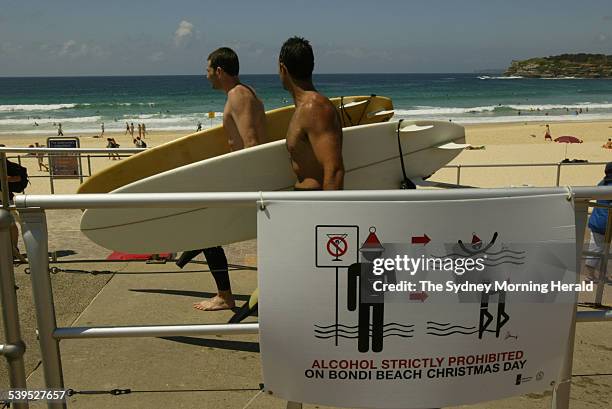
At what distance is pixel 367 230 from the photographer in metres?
1.71

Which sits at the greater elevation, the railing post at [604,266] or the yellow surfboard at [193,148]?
the yellow surfboard at [193,148]

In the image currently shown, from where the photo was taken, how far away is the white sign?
1.72 m

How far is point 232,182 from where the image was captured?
3592 millimetres

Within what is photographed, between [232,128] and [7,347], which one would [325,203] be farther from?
[232,128]

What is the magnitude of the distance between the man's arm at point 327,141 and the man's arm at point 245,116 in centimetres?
91

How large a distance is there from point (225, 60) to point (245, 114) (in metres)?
0.45

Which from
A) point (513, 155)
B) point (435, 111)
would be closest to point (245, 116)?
point (513, 155)

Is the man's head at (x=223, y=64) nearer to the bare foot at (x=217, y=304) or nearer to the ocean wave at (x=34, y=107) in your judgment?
the bare foot at (x=217, y=304)

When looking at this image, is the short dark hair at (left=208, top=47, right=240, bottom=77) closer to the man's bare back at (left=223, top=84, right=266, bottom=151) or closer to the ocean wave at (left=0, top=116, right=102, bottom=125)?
the man's bare back at (left=223, top=84, right=266, bottom=151)

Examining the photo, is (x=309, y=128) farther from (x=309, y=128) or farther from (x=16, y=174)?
(x=16, y=174)

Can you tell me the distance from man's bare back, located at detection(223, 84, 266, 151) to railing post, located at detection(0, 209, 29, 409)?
7.27 feet

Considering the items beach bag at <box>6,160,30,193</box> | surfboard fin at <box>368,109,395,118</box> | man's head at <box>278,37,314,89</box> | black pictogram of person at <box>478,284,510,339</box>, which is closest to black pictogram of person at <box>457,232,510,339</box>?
black pictogram of person at <box>478,284,510,339</box>

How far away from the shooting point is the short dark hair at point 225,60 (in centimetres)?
395

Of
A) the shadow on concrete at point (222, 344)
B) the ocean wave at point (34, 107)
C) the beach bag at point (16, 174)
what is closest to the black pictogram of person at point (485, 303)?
the shadow on concrete at point (222, 344)
